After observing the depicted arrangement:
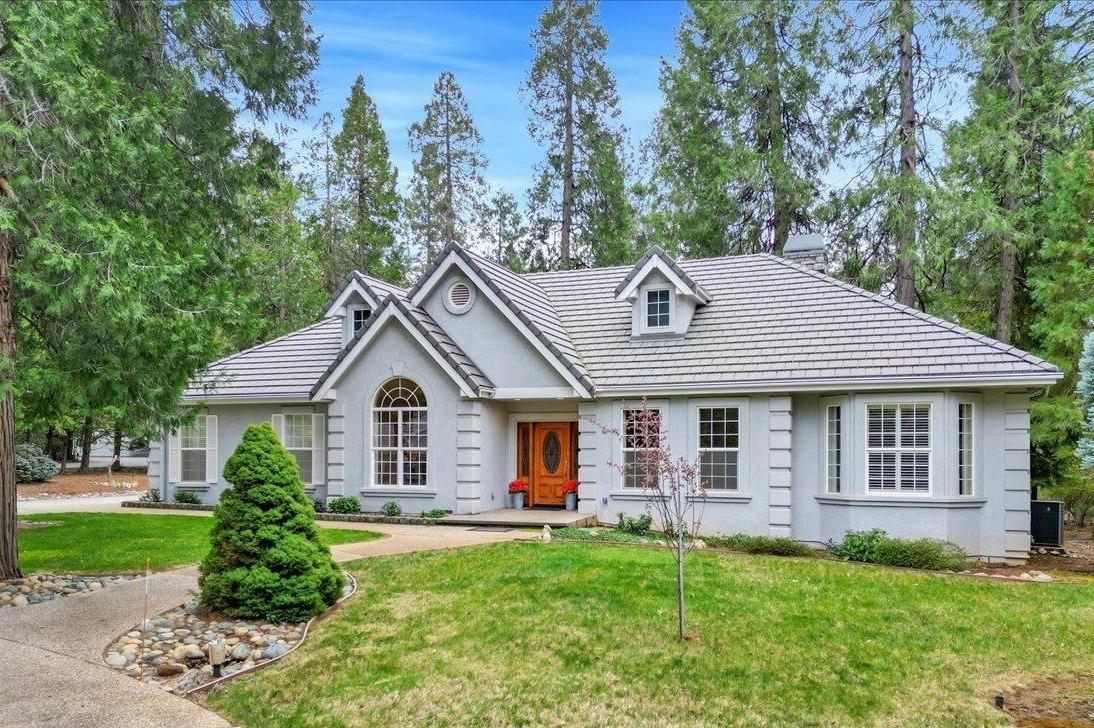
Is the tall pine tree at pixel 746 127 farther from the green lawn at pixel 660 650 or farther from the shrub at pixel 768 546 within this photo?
the green lawn at pixel 660 650

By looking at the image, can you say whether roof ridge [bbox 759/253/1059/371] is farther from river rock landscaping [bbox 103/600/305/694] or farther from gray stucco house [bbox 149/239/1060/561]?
river rock landscaping [bbox 103/600/305/694]

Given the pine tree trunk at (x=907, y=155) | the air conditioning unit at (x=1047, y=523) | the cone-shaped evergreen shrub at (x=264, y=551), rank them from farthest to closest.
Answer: the pine tree trunk at (x=907, y=155)
the air conditioning unit at (x=1047, y=523)
the cone-shaped evergreen shrub at (x=264, y=551)

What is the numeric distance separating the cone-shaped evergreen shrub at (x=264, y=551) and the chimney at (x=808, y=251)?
14745 millimetres

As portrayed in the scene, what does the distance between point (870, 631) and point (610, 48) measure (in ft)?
101

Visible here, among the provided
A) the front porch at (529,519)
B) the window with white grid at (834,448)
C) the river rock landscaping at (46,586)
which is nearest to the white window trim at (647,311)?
the window with white grid at (834,448)

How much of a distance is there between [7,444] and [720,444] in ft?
39.7

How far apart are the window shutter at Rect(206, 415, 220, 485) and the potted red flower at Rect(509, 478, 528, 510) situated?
8.22 metres

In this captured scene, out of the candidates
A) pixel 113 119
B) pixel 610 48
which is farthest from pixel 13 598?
pixel 610 48

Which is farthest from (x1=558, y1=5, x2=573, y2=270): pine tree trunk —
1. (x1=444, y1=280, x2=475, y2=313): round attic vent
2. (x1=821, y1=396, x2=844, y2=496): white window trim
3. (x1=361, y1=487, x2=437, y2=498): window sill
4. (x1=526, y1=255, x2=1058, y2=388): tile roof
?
(x1=821, y1=396, x2=844, y2=496): white window trim

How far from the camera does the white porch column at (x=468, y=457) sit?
56.9ft

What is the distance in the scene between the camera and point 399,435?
18.2m

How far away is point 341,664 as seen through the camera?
768 centimetres

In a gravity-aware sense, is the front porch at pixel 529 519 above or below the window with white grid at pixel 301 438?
below

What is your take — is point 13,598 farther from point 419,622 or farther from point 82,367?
point 419,622
